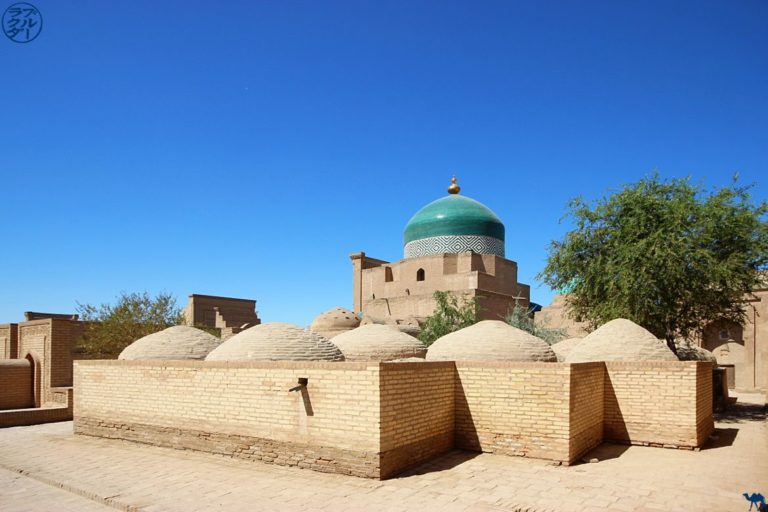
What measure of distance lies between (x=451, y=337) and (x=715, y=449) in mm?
4979

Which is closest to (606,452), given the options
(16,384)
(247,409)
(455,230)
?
(247,409)

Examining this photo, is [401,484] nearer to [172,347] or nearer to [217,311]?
[172,347]

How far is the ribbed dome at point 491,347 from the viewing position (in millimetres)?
11008

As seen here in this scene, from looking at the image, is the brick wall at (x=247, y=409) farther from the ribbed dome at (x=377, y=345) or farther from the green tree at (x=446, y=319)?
the green tree at (x=446, y=319)

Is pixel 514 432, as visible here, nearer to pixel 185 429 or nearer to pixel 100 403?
pixel 185 429

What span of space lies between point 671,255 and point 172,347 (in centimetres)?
1224

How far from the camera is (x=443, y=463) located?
320 inches

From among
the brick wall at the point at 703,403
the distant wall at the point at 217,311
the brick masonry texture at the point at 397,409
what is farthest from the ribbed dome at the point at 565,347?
the distant wall at the point at 217,311

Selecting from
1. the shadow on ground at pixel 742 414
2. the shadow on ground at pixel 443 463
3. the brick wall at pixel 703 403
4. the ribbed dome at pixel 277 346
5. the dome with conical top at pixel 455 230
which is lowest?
the shadow on ground at pixel 742 414

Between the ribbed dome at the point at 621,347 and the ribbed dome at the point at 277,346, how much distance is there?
4976 mm

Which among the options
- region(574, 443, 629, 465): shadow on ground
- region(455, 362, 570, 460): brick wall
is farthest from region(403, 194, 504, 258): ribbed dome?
region(455, 362, 570, 460): brick wall

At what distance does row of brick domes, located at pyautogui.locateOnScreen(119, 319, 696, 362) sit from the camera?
10117 millimetres

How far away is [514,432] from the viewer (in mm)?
8555

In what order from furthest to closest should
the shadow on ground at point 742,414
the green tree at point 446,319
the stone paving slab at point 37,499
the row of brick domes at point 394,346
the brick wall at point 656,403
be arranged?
the green tree at point 446,319 → the shadow on ground at point 742,414 → the row of brick domes at point 394,346 → the brick wall at point 656,403 → the stone paving slab at point 37,499
